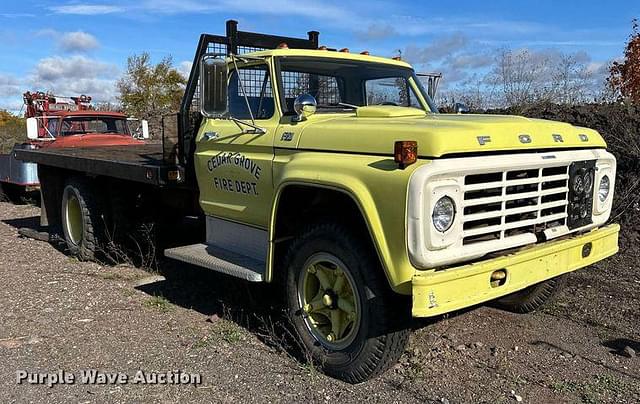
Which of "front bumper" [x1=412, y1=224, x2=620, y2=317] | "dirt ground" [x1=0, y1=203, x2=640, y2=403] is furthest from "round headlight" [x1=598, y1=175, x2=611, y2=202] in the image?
"dirt ground" [x1=0, y1=203, x2=640, y2=403]

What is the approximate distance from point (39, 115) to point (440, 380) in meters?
11.6

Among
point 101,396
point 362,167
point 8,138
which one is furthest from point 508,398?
point 8,138

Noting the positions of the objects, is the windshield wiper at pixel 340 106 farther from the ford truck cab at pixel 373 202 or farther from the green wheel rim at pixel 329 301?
the green wheel rim at pixel 329 301

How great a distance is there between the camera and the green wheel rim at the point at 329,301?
393 centimetres

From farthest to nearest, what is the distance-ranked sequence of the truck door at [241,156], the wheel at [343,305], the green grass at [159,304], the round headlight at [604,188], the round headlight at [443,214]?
the green grass at [159,304] → the truck door at [241,156] → the round headlight at [604,188] → the wheel at [343,305] → the round headlight at [443,214]

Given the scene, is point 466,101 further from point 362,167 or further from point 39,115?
point 39,115

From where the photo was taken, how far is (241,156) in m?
4.82

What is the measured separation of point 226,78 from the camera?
477cm

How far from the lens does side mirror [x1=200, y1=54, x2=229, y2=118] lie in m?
4.71

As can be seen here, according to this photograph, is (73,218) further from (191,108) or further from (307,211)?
(307,211)

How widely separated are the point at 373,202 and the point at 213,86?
1857mm

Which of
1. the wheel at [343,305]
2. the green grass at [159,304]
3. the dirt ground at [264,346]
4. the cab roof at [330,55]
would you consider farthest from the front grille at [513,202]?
the green grass at [159,304]

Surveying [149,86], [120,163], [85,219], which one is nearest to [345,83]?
[120,163]

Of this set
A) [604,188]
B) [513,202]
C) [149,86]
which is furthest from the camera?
[149,86]
